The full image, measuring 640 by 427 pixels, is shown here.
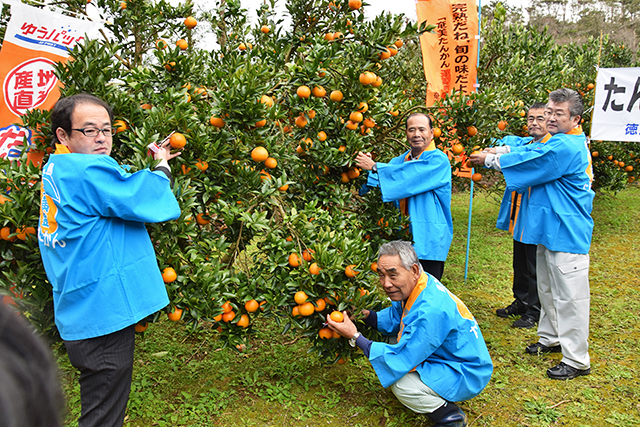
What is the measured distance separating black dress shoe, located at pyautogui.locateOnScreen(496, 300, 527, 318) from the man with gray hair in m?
1.98

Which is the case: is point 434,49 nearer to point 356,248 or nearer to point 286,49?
point 286,49

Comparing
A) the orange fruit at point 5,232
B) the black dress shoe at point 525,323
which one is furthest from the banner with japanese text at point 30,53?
the black dress shoe at point 525,323

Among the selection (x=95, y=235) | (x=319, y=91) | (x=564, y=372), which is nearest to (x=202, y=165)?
(x=95, y=235)

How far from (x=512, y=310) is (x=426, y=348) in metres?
2.37

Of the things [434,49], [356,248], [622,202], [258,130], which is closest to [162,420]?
[356,248]

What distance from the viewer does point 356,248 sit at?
2.53 meters

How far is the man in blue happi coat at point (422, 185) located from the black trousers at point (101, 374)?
193 cm

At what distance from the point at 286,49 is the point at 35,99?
1662 millimetres

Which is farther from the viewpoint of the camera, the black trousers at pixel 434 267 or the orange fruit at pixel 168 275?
the black trousers at pixel 434 267

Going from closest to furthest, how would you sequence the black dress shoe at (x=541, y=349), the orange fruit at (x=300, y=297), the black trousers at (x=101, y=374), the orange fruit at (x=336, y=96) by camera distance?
1. the black trousers at (x=101, y=374)
2. the orange fruit at (x=300, y=297)
3. the orange fruit at (x=336, y=96)
4. the black dress shoe at (x=541, y=349)

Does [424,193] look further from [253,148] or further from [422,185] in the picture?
[253,148]

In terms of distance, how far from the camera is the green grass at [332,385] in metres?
2.70

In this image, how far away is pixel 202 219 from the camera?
261 centimetres

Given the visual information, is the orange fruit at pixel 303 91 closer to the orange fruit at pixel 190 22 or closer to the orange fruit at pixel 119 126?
the orange fruit at pixel 190 22
